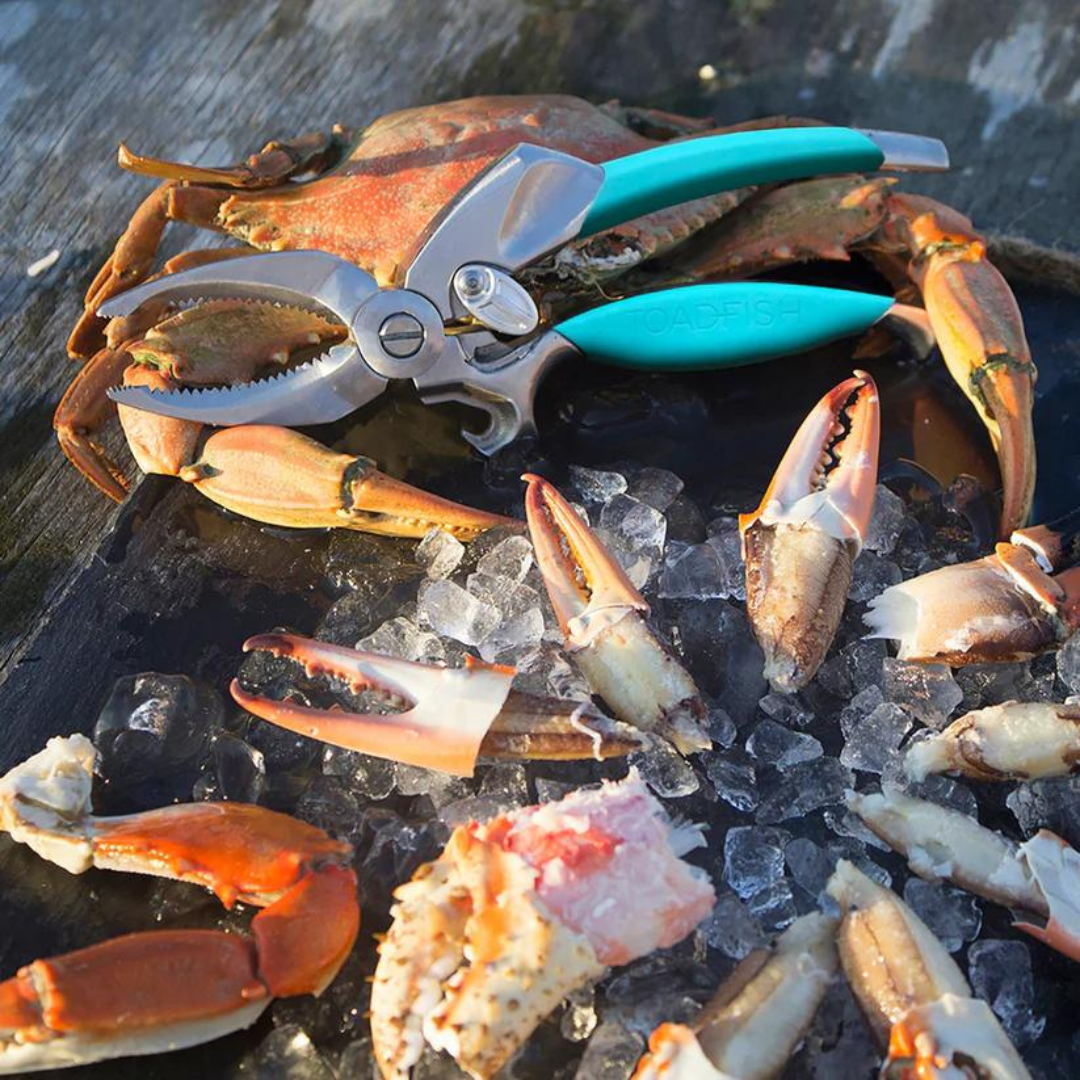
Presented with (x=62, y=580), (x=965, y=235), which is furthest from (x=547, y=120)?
(x=62, y=580)

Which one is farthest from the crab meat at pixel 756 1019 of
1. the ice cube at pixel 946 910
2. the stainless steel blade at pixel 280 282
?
the stainless steel blade at pixel 280 282

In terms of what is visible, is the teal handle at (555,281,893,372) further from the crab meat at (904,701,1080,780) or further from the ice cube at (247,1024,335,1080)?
the ice cube at (247,1024,335,1080)

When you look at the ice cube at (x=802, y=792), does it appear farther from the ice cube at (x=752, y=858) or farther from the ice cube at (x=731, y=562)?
the ice cube at (x=731, y=562)

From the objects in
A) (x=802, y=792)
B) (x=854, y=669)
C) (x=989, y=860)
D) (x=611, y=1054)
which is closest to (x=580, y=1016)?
(x=611, y=1054)

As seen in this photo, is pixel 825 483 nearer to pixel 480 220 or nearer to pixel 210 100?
pixel 480 220

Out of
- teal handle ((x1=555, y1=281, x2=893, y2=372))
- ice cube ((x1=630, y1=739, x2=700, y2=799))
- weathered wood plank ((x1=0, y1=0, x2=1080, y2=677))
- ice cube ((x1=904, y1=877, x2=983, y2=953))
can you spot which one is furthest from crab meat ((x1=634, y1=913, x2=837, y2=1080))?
weathered wood plank ((x1=0, y1=0, x2=1080, y2=677))

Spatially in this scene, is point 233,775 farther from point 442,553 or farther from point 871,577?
point 871,577
